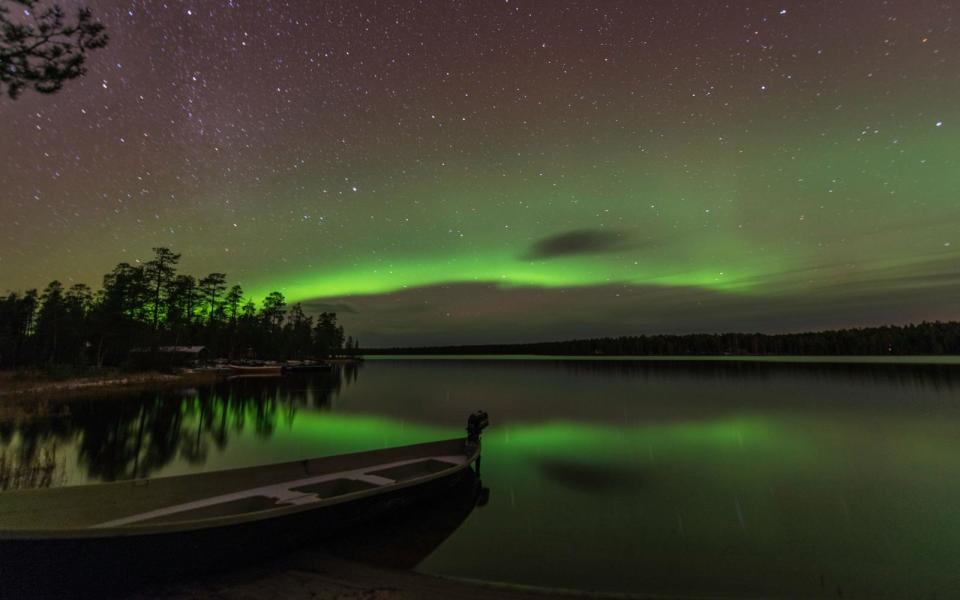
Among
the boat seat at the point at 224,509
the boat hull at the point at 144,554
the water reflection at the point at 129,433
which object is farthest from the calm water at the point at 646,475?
the boat seat at the point at 224,509

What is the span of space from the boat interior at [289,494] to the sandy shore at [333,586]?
3.87ft

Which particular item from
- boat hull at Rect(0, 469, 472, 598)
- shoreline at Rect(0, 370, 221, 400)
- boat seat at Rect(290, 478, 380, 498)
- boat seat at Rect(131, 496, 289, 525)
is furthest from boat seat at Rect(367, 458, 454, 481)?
shoreline at Rect(0, 370, 221, 400)

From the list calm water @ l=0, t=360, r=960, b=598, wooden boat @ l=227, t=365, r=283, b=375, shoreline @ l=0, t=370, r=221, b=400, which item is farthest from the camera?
wooden boat @ l=227, t=365, r=283, b=375

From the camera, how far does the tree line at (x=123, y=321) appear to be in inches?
2635

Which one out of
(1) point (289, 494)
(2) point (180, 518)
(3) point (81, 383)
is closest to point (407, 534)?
(1) point (289, 494)

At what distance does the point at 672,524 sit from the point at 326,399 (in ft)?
158

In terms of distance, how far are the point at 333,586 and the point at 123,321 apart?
77.9m

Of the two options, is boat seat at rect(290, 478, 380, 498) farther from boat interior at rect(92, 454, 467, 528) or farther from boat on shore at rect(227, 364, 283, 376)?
boat on shore at rect(227, 364, 283, 376)

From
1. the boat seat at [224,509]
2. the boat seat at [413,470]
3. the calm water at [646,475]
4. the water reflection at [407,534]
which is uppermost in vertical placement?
the boat seat at [224,509]

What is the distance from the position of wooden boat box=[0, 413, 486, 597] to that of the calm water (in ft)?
8.34

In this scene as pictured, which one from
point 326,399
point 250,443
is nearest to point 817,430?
point 250,443

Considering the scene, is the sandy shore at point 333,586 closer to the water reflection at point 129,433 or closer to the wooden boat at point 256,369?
the water reflection at point 129,433

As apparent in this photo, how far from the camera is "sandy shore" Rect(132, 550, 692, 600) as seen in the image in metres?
6.95

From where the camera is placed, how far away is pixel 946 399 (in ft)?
170
